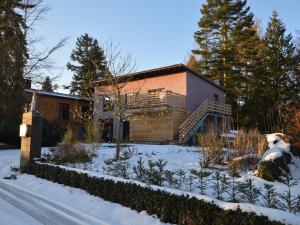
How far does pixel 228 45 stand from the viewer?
36.4 metres

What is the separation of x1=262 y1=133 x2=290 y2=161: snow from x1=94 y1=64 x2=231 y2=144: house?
1089 cm

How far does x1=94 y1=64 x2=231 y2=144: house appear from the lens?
900 inches

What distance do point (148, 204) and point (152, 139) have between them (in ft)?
59.3

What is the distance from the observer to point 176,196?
18.8 ft

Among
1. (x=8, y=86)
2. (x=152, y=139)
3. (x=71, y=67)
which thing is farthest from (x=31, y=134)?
(x=71, y=67)

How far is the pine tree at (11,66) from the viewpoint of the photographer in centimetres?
1903

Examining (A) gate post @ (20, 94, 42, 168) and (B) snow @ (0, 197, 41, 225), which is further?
(A) gate post @ (20, 94, 42, 168)

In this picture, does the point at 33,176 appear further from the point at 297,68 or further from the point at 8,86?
the point at 297,68

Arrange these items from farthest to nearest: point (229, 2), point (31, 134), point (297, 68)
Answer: point (229, 2) → point (297, 68) → point (31, 134)

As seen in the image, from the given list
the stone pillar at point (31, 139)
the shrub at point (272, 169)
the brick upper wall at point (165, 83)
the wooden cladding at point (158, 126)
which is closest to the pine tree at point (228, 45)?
the brick upper wall at point (165, 83)

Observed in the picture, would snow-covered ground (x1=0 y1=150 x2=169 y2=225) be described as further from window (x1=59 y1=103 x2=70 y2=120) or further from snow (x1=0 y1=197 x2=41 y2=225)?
window (x1=59 y1=103 x2=70 y2=120)

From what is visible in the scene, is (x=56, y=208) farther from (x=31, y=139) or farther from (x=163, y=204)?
(x=31, y=139)

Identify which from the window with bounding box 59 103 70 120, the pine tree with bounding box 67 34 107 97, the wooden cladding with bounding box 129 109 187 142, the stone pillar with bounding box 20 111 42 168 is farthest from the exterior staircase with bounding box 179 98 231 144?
the pine tree with bounding box 67 34 107 97

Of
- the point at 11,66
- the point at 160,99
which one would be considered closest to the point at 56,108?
the point at 11,66
